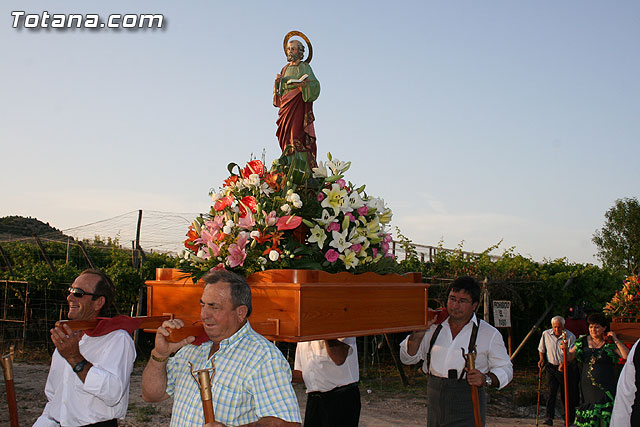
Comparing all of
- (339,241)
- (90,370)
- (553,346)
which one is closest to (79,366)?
(90,370)

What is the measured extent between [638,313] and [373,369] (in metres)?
8.29

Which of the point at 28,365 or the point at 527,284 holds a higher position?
the point at 527,284

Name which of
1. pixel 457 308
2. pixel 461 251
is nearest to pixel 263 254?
pixel 457 308

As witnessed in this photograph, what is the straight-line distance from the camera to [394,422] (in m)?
9.38

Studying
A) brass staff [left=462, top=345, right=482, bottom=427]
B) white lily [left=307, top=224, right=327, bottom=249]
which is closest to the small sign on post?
brass staff [left=462, top=345, right=482, bottom=427]

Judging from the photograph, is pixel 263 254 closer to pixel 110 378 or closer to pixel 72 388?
pixel 110 378

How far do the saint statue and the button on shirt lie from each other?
2.08m

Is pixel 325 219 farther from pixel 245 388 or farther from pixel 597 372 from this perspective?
pixel 597 372

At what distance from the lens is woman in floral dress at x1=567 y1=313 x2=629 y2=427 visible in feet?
23.2

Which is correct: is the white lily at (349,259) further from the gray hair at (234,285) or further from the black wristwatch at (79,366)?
the black wristwatch at (79,366)

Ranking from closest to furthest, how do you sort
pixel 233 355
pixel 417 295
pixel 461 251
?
pixel 233 355 → pixel 417 295 → pixel 461 251

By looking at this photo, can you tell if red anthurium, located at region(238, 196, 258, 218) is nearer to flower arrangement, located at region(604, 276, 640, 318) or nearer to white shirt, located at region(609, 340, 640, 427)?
white shirt, located at region(609, 340, 640, 427)

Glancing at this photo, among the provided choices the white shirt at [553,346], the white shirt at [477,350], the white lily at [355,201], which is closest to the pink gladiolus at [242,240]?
the white lily at [355,201]

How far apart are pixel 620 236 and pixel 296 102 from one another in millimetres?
50412
